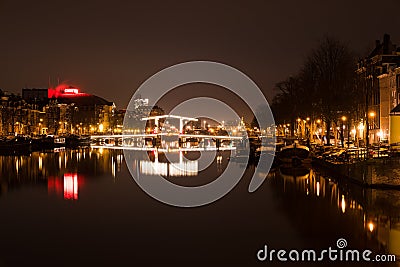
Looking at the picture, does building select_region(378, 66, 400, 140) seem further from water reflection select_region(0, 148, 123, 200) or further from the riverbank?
water reflection select_region(0, 148, 123, 200)

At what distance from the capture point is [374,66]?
62.6 meters

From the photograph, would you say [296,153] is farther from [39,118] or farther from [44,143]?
[39,118]

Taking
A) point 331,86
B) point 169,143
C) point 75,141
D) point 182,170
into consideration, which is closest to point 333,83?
point 331,86

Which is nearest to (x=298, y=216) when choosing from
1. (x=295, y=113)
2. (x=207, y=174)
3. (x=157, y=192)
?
(x=157, y=192)

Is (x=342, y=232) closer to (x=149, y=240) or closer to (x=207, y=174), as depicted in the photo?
(x=149, y=240)

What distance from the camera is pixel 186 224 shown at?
89.9 feet

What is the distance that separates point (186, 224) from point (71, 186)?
58.9ft

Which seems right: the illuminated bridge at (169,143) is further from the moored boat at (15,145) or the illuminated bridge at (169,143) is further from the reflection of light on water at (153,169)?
the reflection of light on water at (153,169)

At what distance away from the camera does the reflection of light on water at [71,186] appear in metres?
37.8

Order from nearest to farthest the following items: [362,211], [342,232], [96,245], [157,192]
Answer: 1. [96,245]
2. [342,232]
3. [362,211]
4. [157,192]

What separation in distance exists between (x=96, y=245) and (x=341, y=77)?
122 ft

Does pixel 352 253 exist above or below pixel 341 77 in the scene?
below

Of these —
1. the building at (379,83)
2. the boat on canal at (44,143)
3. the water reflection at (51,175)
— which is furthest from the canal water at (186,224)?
the boat on canal at (44,143)

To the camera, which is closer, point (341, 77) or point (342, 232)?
point (342, 232)
